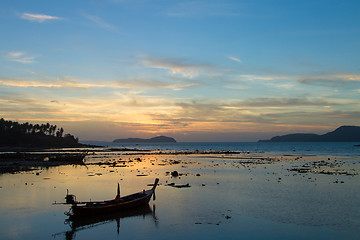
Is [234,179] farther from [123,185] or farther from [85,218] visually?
[85,218]

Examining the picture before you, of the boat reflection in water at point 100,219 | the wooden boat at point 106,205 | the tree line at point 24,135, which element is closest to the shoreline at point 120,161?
the wooden boat at point 106,205

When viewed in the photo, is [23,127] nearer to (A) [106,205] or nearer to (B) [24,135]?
(B) [24,135]

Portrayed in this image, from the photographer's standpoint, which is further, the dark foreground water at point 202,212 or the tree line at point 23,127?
the tree line at point 23,127

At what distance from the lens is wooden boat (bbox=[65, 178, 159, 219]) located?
21.2m

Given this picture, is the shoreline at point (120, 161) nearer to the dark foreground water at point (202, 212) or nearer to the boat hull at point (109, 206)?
the dark foreground water at point (202, 212)

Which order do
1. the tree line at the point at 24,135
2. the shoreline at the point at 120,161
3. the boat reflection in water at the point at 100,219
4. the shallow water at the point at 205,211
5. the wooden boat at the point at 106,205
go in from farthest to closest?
the tree line at the point at 24,135, the shoreline at the point at 120,161, the wooden boat at the point at 106,205, the boat reflection in water at the point at 100,219, the shallow water at the point at 205,211

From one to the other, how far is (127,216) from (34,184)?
58.7 feet

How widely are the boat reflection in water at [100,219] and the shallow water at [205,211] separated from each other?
0.22 meters

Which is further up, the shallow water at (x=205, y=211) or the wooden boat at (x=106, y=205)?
the wooden boat at (x=106, y=205)

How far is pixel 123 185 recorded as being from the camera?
35.6 metres

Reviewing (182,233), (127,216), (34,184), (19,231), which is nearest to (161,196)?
(127,216)

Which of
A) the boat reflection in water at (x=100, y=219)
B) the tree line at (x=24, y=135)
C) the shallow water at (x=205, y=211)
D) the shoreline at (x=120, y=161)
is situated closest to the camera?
the shallow water at (x=205, y=211)

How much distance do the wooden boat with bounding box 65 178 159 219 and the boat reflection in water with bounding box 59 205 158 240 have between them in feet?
0.94

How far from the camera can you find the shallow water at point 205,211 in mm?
18328
